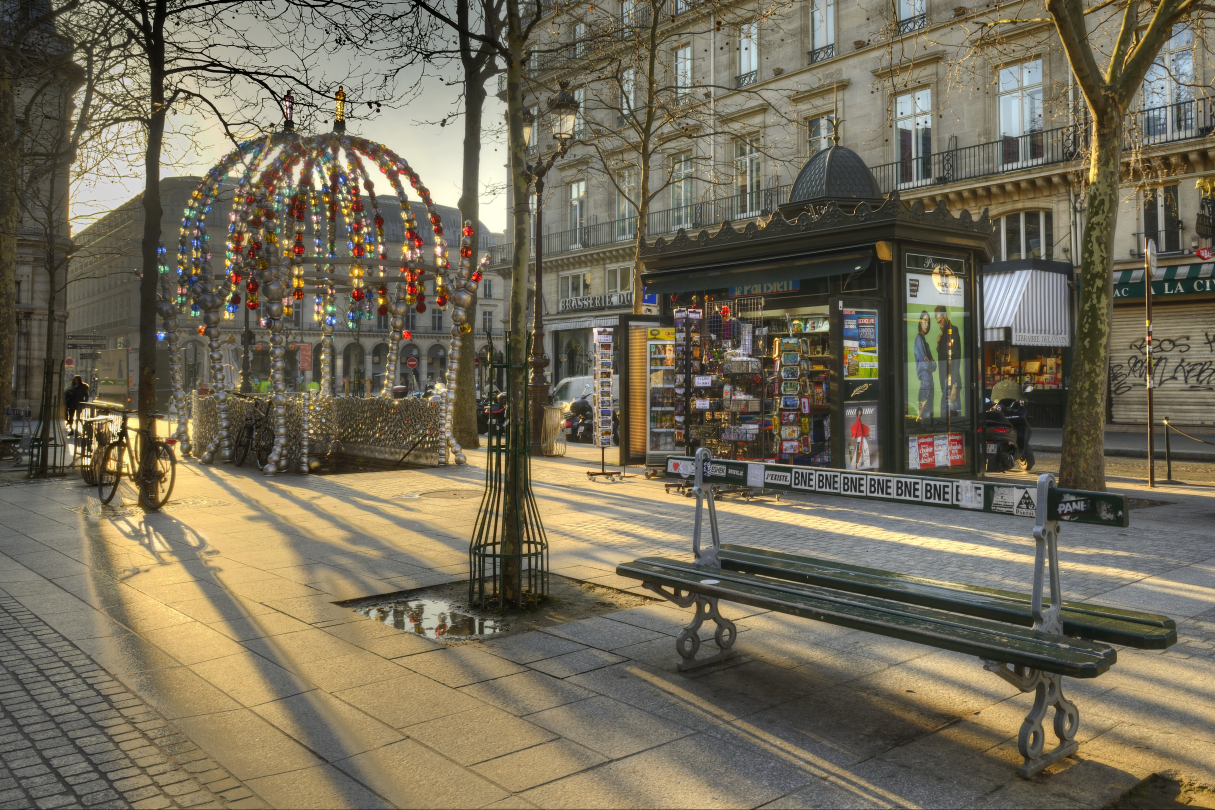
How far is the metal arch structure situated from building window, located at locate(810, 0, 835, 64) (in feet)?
62.1

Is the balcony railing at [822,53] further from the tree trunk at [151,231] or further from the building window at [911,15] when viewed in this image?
the tree trunk at [151,231]

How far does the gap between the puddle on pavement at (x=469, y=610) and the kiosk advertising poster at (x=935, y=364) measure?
22.4 feet

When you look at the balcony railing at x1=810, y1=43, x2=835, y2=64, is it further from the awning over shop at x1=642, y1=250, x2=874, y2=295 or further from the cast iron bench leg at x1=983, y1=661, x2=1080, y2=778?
the cast iron bench leg at x1=983, y1=661, x2=1080, y2=778

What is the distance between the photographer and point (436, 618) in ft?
19.4

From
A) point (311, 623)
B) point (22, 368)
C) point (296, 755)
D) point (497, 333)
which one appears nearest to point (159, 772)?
point (296, 755)

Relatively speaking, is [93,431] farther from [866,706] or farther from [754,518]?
[866,706]

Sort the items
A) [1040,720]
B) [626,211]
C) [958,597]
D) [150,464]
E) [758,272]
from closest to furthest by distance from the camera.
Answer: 1. [1040,720]
2. [958,597]
3. [150,464]
4. [758,272]
5. [626,211]

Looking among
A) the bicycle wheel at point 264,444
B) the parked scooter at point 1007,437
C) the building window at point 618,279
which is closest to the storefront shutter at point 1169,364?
the parked scooter at point 1007,437

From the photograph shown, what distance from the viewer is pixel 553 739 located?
382 centimetres

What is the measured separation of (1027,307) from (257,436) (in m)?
19.2

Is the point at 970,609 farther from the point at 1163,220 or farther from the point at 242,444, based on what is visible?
the point at 1163,220

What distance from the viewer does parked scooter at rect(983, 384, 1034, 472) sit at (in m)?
14.5

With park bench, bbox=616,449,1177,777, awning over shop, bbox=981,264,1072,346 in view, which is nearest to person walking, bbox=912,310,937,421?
park bench, bbox=616,449,1177,777

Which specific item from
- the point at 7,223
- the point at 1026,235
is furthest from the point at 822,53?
the point at 7,223
